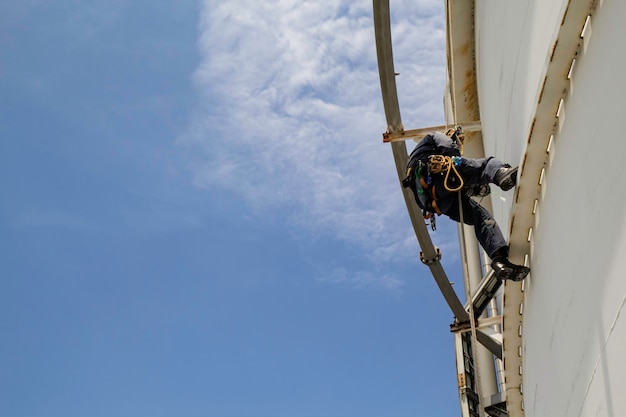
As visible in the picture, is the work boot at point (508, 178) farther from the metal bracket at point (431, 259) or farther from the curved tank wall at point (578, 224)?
the metal bracket at point (431, 259)

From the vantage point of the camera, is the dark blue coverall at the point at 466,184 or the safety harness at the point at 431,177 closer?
the dark blue coverall at the point at 466,184

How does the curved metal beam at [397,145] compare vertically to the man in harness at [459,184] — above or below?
above

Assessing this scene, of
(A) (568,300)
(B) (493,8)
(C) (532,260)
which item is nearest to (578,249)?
(A) (568,300)

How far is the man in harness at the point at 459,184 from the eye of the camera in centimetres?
565

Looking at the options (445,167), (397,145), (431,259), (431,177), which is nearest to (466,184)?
(445,167)

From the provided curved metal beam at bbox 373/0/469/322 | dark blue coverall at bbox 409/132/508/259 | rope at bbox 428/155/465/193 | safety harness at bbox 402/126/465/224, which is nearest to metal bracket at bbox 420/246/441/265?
curved metal beam at bbox 373/0/469/322

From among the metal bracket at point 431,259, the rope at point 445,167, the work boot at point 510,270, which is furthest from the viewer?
the metal bracket at point 431,259

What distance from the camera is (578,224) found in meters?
4.20

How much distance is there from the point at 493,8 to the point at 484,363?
712cm

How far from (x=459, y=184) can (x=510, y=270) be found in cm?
125

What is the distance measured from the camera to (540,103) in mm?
4488

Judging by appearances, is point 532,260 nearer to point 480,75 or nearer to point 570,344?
point 570,344

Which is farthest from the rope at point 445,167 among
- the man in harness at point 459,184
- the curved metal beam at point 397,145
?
the curved metal beam at point 397,145

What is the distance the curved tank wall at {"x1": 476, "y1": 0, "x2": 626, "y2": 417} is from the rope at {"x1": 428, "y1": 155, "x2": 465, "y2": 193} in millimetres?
533
